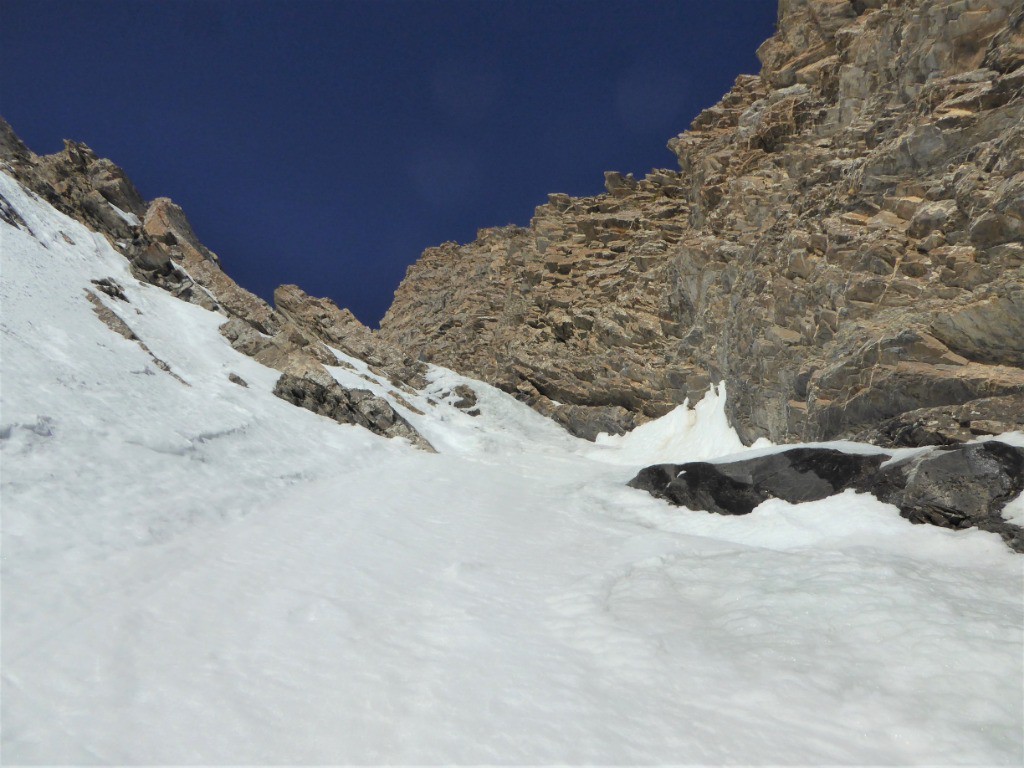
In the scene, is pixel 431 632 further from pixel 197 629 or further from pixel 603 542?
pixel 603 542

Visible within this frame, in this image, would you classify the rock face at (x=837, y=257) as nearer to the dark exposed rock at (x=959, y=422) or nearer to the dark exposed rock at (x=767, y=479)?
the dark exposed rock at (x=959, y=422)

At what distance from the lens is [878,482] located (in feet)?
35.7

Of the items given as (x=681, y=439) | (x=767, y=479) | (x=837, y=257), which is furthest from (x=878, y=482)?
(x=681, y=439)

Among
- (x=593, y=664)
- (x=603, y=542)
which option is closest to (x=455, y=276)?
(x=603, y=542)

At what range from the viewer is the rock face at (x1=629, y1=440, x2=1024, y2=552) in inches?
365

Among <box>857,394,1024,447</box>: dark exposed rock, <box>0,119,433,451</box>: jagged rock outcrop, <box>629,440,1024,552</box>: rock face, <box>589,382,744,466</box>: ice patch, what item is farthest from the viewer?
<box>589,382,744,466</box>: ice patch

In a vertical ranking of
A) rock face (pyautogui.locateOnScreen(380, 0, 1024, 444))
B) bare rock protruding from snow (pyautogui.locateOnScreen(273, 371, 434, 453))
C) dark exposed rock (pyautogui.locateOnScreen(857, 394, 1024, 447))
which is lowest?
bare rock protruding from snow (pyautogui.locateOnScreen(273, 371, 434, 453))

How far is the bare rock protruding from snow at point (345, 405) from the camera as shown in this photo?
2484 centimetres

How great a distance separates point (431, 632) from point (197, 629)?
231cm

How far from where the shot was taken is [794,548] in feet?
31.3

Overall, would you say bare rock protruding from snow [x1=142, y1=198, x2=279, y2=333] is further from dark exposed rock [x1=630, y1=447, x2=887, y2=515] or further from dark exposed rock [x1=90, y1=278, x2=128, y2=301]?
dark exposed rock [x1=630, y1=447, x2=887, y2=515]

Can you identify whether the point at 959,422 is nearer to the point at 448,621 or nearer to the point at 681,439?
the point at 448,621

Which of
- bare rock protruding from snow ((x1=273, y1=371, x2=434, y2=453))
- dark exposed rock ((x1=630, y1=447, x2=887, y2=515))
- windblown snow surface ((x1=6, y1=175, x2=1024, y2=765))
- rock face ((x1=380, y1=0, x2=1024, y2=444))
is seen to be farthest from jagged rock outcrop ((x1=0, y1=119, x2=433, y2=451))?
rock face ((x1=380, y1=0, x2=1024, y2=444))

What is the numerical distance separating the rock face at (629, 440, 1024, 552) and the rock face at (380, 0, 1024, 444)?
2.78 meters
